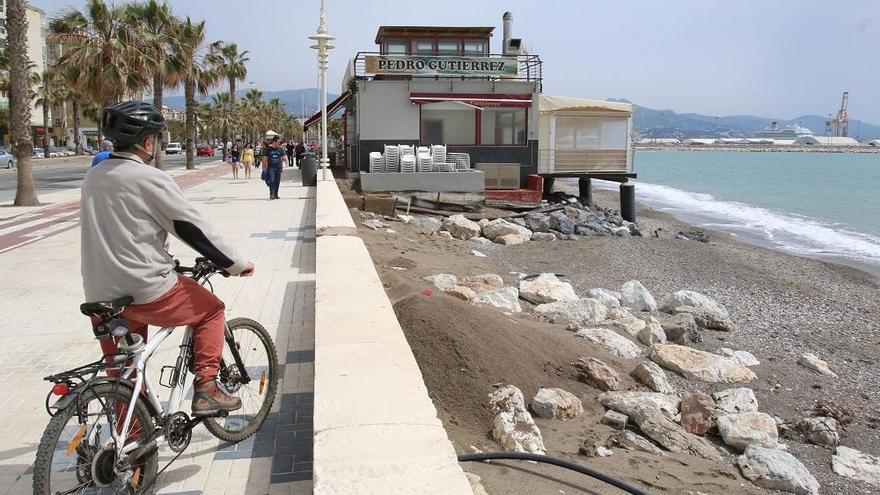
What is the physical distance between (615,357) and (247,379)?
4490 millimetres

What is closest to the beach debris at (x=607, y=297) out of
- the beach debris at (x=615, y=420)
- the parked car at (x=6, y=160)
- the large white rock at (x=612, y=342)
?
the large white rock at (x=612, y=342)

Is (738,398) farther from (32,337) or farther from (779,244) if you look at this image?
(779,244)

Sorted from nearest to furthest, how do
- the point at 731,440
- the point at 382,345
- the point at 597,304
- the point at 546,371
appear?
the point at 382,345 < the point at 731,440 < the point at 546,371 < the point at 597,304

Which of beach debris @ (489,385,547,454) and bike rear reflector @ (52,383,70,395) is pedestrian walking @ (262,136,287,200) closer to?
beach debris @ (489,385,547,454)

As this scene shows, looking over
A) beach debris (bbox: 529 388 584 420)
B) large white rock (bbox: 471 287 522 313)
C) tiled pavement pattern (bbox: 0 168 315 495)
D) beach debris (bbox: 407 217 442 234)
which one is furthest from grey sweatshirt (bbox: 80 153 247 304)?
beach debris (bbox: 407 217 442 234)

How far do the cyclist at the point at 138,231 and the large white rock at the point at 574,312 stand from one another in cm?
606

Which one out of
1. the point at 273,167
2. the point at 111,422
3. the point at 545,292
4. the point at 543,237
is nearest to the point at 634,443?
the point at 111,422

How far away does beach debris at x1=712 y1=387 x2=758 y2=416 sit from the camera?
651cm

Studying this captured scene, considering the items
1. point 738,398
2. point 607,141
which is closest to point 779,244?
point 607,141

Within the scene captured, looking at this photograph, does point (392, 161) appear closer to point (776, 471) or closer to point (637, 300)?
point (637, 300)

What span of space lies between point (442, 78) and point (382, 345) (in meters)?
22.4

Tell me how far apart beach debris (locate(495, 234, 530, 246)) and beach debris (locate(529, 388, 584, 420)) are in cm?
1237

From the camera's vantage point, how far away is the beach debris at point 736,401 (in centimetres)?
651

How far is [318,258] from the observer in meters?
7.66
